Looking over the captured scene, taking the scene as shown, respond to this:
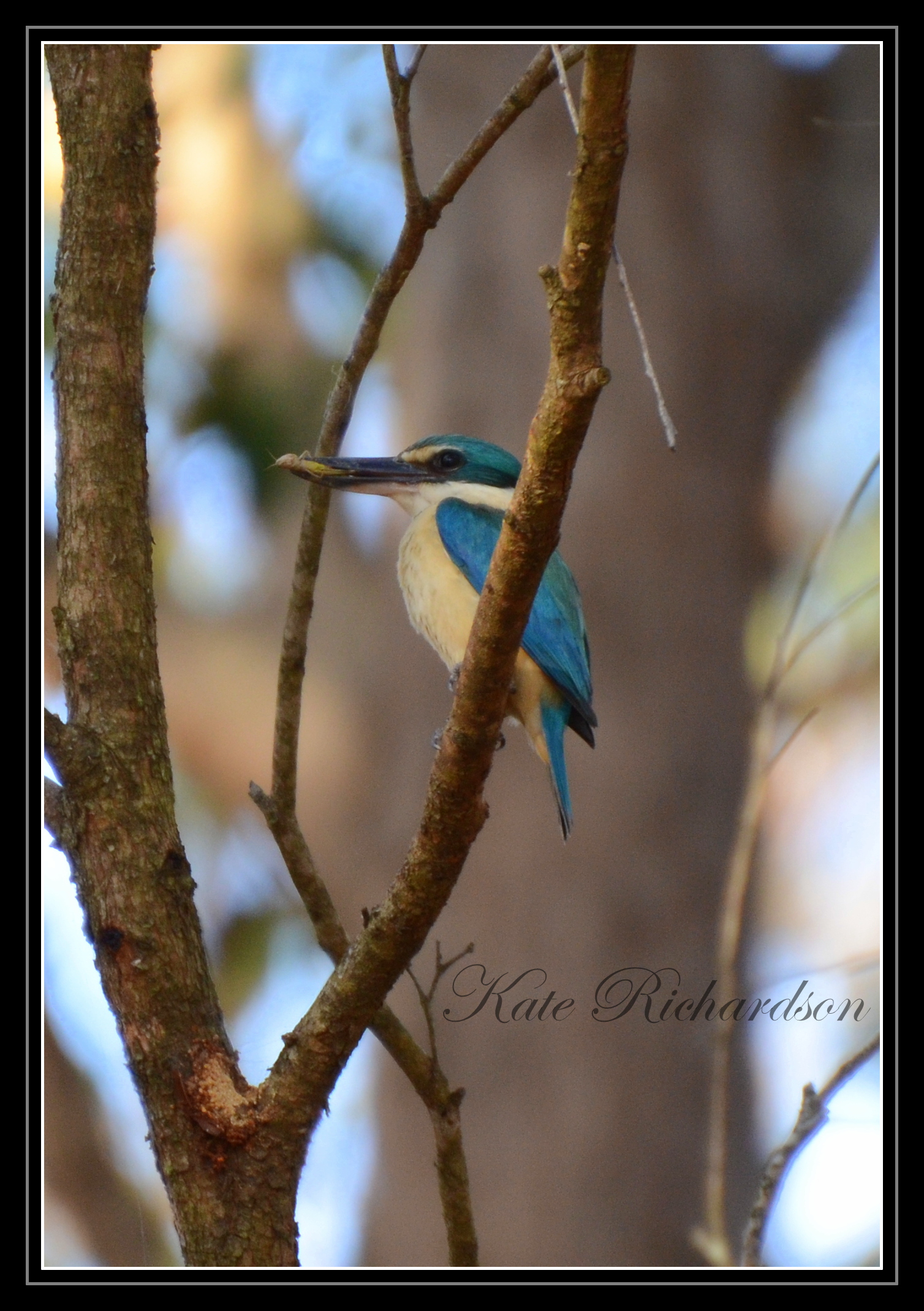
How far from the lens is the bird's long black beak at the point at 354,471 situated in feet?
8.10

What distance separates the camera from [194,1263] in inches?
71.6

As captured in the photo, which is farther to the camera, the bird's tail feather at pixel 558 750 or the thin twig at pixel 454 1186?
the bird's tail feather at pixel 558 750

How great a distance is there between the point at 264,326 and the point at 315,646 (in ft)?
4.51

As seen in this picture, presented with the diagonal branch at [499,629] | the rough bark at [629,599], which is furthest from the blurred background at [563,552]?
the diagonal branch at [499,629]

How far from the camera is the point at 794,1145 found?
1694 millimetres

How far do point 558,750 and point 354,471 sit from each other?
2.50 feet

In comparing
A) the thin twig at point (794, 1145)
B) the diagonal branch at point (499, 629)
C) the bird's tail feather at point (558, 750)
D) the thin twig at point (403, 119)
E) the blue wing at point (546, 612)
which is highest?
the thin twig at point (403, 119)

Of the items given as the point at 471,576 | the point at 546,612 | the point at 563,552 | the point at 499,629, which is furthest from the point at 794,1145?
the point at 563,552

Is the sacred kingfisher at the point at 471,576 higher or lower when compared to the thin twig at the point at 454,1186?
higher

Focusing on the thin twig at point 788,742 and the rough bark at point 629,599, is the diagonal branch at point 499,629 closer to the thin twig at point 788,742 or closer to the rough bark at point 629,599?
the thin twig at point 788,742

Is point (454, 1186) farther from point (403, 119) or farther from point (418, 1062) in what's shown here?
point (403, 119)

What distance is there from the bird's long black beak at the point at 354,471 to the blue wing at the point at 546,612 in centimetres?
16
